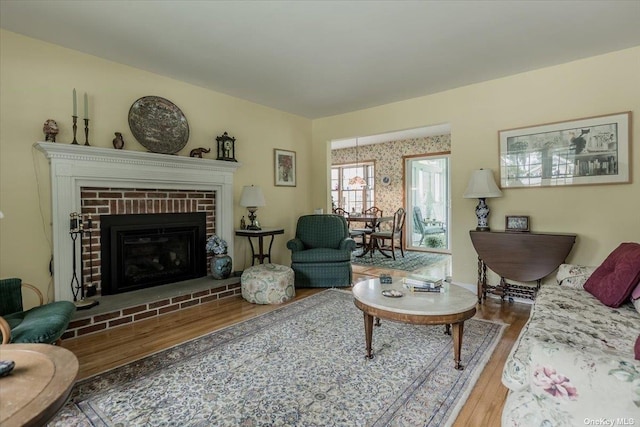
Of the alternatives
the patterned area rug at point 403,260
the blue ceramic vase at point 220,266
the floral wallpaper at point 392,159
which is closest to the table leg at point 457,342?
the blue ceramic vase at point 220,266

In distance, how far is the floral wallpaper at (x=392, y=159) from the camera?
259 inches

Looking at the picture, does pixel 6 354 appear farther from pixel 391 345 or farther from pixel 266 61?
pixel 266 61

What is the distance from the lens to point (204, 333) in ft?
8.42

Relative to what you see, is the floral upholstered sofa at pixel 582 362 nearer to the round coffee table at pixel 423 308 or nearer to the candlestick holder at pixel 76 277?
the round coffee table at pixel 423 308

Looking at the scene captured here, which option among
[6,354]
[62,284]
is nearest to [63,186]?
[62,284]

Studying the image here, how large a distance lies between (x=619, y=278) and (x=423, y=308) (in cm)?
116

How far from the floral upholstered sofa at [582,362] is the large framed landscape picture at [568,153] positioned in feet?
4.22

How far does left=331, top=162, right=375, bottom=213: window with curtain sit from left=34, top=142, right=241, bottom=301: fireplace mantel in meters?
4.27

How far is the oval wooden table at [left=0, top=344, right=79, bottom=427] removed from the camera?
0.94 metres

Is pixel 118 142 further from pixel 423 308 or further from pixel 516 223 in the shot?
pixel 516 223

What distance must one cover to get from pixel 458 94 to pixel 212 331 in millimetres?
3597

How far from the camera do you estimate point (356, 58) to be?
2.95 meters

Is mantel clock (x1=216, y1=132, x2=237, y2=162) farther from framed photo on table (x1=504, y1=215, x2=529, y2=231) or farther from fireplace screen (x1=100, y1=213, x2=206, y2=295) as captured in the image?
framed photo on table (x1=504, y1=215, x2=529, y2=231)

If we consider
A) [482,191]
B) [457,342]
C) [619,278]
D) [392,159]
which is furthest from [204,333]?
[392,159]
